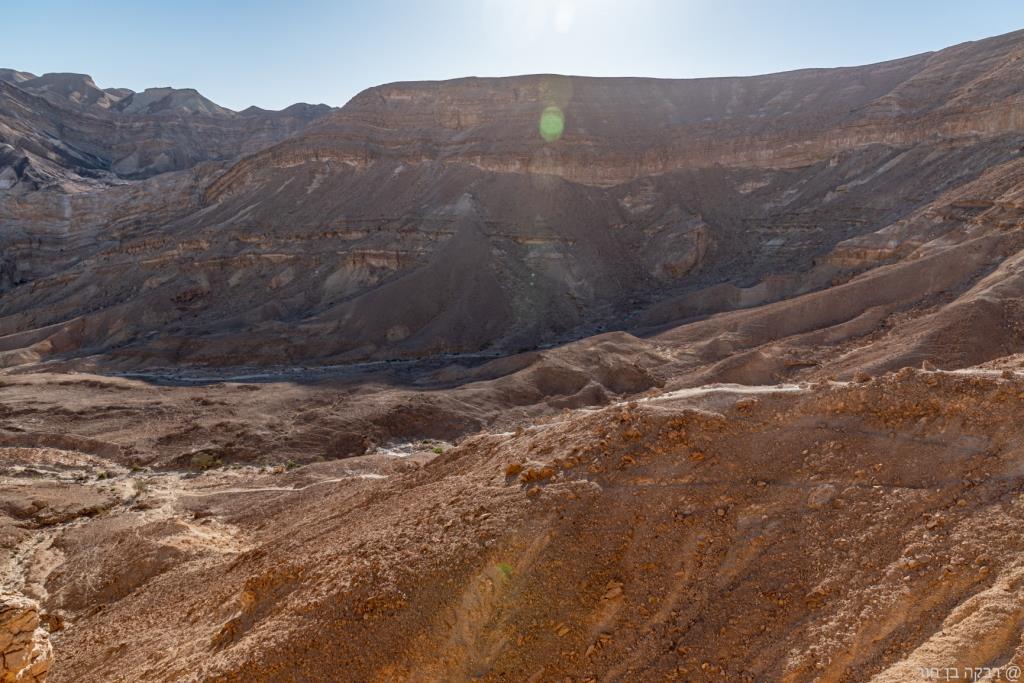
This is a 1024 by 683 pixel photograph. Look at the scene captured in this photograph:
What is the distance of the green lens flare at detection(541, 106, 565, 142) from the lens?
179 feet

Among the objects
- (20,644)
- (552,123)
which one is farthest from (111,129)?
(20,644)

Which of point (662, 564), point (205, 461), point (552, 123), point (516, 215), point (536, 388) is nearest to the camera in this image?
point (662, 564)

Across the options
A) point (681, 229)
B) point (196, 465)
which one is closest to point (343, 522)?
point (196, 465)

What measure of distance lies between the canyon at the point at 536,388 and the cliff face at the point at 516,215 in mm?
Result: 304

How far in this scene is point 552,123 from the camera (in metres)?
56.0

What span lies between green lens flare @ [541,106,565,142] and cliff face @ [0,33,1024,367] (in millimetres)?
244

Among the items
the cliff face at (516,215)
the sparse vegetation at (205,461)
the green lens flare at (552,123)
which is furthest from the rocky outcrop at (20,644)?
the green lens flare at (552,123)

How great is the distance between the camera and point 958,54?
158 ft

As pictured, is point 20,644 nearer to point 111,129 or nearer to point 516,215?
point 516,215

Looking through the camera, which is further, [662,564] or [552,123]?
[552,123]

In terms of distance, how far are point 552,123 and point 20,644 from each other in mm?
53794

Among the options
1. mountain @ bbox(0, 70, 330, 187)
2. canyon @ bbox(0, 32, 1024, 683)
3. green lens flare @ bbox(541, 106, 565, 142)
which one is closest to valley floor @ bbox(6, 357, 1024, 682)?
canyon @ bbox(0, 32, 1024, 683)

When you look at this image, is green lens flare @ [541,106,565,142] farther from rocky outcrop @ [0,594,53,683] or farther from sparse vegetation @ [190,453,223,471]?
rocky outcrop @ [0,594,53,683]

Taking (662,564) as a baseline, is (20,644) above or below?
below
